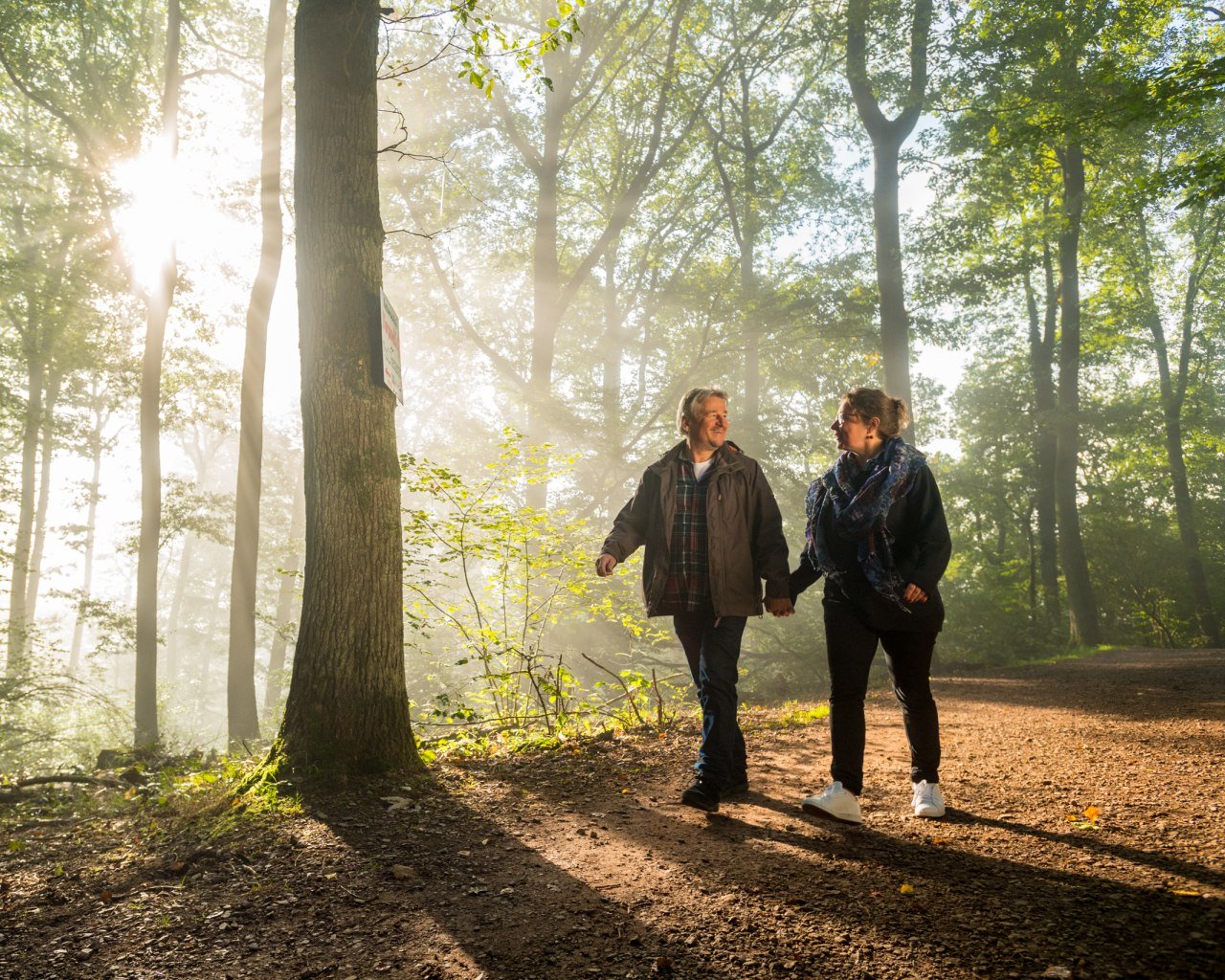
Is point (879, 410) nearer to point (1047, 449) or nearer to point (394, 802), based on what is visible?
point (394, 802)

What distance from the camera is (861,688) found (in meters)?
3.56

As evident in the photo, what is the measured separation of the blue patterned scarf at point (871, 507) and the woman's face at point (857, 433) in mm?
58

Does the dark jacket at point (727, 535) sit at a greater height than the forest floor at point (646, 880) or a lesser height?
greater

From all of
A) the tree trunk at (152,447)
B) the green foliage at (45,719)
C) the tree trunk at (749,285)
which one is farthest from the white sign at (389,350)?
the tree trunk at (749,285)

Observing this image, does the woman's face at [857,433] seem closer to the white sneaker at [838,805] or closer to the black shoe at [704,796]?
the white sneaker at [838,805]

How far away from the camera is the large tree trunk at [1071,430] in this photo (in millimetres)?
16328

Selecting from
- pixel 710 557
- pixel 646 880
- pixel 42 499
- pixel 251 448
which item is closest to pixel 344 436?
pixel 710 557

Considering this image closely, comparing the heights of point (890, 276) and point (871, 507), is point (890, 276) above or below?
above

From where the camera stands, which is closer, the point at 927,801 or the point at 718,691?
the point at 927,801

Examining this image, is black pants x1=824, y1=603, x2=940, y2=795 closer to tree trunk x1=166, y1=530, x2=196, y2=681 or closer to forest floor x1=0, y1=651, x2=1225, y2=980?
forest floor x1=0, y1=651, x2=1225, y2=980

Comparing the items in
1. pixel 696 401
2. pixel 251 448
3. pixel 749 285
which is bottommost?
pixel 696 401

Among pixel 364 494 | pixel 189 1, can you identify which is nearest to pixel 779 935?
pixel 364 494

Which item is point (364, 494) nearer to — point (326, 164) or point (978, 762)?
point (326, 164)

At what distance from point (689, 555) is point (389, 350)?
8.17ft
